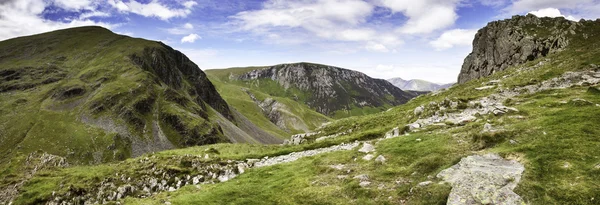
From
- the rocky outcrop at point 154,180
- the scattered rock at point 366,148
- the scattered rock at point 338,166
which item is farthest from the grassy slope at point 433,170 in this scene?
the rocky outcrop at point 154,180

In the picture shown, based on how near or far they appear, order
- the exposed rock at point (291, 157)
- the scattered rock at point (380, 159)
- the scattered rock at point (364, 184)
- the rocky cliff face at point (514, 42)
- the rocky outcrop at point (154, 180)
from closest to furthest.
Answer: the scattered rock at point (364, 184)
the scattered rock at point (380, 159)
the rocky outcrop at point (154, 180)
the exposed rock at point (291, 157)
the rocky cliff face at point (514, 42)

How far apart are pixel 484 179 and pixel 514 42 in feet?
416

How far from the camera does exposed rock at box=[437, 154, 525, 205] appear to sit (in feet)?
49.4

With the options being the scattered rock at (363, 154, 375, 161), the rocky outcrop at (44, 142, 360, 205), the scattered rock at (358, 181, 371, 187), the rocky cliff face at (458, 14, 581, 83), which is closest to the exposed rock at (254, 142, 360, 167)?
the rocky outcrop at (44, 142, 360, 205)

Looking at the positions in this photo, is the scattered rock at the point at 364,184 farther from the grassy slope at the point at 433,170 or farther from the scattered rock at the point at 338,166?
the scattered rock at the point at 338,166

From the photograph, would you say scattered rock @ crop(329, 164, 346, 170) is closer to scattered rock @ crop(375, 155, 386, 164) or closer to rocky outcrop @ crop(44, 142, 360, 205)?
scattered rock @ crop(375, 155, 386, 164)

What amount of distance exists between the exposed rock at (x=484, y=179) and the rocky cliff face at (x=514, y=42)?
333 feet

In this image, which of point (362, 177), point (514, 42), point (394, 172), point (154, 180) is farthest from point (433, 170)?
point (514, 42)

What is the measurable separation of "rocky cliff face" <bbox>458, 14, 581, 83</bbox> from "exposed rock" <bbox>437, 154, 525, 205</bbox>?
101 m

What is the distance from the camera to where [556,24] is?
11281 cm

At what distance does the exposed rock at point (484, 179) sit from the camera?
593 inches

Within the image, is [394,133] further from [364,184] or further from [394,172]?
[364,184]

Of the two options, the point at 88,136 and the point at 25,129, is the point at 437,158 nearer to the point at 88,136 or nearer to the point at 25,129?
the point at 88,136

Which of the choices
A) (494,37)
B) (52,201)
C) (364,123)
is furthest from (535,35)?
(52,201)
